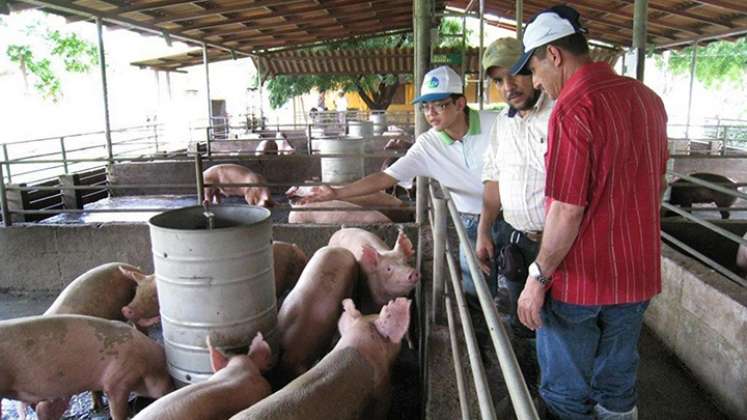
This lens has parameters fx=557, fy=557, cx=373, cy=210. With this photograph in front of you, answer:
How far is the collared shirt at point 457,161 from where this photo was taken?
3.40 metres

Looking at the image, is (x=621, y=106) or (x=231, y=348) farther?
(x=231, y=348)

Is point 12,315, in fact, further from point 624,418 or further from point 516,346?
point 624,418

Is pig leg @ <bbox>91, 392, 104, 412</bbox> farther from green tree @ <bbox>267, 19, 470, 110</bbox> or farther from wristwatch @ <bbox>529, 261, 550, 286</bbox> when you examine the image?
green tree @ <bbox>267, 19, 470, 110</bbox>

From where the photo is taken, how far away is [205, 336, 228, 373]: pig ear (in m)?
3.00

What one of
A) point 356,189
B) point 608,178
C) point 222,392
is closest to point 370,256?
point 356,189

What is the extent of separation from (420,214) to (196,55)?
1541 centimetres

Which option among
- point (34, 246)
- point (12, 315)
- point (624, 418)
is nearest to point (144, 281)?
point (12, 315)

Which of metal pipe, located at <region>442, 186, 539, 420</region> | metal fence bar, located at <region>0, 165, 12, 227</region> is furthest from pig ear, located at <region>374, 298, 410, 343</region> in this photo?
metal fence bar, located at <region>0, 165, 12, 227</region>

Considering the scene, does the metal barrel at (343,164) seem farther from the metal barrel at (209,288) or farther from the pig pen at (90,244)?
the metal barrel at (209,288)

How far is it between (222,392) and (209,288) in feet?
1.85

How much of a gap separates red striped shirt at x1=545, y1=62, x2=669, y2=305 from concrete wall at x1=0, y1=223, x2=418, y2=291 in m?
3.94

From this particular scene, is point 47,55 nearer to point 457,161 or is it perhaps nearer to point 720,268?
point 457,161

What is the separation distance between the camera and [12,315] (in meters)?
5.64

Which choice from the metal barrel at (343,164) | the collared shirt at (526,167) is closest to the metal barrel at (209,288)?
the collared shirt at (526,167)
